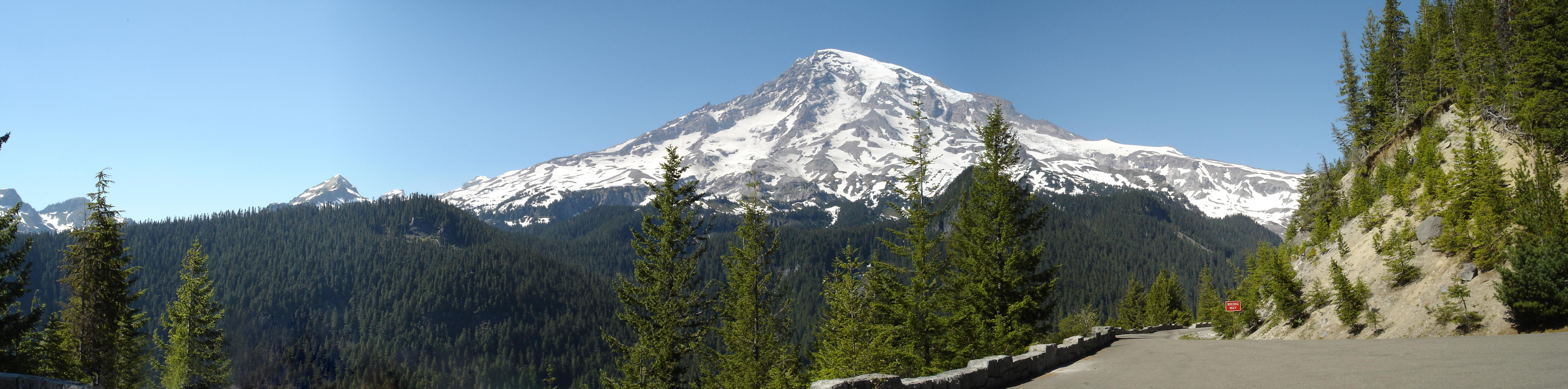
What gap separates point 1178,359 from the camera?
678 inches

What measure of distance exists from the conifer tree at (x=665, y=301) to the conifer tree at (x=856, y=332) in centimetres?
619

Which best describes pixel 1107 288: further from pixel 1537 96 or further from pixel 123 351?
pixel 123 351

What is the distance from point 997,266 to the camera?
2542 cm

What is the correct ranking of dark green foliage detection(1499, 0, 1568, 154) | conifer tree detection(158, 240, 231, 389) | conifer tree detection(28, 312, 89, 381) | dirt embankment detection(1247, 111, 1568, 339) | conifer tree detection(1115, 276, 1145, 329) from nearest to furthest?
dirt embankment detection(1247, 111, 1568, 339), dark green foliage detection(1499, 0, 1568, 154), conifer tree detection(28, 312, 89, 381), conifer tree detection(158, 240, 231, 389), conifer tree detection(1115, 276, 1145, 329)

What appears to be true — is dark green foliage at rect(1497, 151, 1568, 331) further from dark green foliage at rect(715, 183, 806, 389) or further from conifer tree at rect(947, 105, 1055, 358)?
dark green foliage at rect(715, 183, 806, 389)

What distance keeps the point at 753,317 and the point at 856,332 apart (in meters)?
10.4

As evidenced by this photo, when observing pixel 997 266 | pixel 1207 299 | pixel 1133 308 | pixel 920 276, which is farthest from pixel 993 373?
pixel 1133 308

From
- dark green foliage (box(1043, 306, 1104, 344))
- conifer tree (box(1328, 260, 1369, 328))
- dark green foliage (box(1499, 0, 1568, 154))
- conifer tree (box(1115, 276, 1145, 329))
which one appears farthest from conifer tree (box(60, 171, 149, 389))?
conifer tree (box(1115, 276, 1145, 329))

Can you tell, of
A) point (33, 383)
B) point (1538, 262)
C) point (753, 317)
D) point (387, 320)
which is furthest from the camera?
point (387, 320)

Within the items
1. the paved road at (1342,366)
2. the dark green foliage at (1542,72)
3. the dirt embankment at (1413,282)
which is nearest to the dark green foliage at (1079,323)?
the dirt embankment at (1413,282)

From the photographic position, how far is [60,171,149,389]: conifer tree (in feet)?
102

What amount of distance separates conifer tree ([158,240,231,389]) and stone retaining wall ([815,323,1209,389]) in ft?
94.7

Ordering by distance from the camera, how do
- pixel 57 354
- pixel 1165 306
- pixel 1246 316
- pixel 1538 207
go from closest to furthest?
pixel 1538 207, pixel 57 354, pixel 1246 316, pixel 1165 306

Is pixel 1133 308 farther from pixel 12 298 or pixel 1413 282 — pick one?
pixel 12 298
